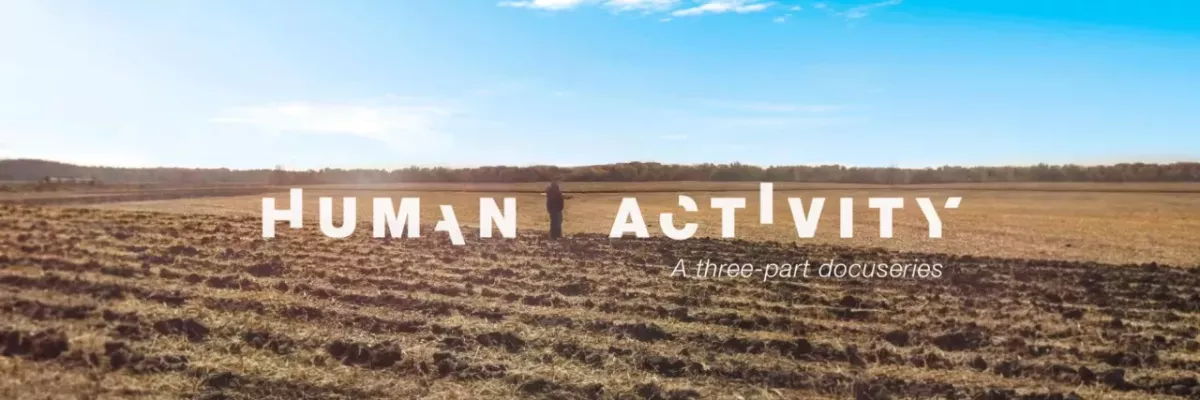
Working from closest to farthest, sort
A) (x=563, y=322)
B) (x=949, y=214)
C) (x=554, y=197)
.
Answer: (x=563, y=322) < (x=554, y=197) < (x=949, y=214)

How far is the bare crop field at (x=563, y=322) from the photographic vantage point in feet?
21.8

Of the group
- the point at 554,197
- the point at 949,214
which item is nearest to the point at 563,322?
the point at 554,197

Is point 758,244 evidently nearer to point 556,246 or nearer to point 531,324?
point 556,246

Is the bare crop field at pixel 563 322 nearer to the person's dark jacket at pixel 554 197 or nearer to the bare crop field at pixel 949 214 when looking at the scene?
the person's dark jacket at pixel 554 197

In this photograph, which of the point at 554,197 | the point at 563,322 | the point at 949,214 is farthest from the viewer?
the point at 949,214

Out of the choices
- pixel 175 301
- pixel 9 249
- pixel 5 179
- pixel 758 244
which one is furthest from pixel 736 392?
pixel 5 179

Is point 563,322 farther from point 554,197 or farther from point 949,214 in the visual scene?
point 949,214

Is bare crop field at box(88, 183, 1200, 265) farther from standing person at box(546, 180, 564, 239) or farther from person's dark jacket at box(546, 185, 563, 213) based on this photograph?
person's dark jacket at box(546, 185, 563, 213)

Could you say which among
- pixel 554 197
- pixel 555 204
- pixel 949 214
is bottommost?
pixel 949 214

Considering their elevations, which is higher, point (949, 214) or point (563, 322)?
point (949, 214)

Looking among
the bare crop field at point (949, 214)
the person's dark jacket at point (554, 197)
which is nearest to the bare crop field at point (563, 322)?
the person's dark jacket at point (554, 197)

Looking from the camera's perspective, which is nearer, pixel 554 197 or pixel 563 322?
pixel 563 322

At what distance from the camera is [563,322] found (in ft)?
28.6

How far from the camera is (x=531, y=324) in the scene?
28.4 feet
